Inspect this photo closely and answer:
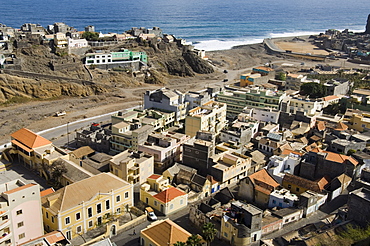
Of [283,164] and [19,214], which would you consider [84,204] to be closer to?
[19,214]

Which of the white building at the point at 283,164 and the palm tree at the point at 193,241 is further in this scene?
the white building at the point at 283,164

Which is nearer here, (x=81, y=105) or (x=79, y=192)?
(x=79, y=192)

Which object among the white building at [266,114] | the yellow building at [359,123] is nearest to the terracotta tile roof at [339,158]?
the yellow building at [359,123]

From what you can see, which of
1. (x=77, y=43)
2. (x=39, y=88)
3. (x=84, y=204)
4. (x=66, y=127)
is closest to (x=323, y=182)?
(x=84, y=204)

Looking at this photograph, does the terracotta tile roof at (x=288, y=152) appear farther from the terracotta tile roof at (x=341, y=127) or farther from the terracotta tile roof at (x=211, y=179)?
the terracotta tile roof at (x=341, y=127)

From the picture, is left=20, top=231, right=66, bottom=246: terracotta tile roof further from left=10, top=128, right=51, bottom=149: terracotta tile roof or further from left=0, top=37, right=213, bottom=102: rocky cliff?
left=0, top=37, right=213, bottom=102: rocky cliff

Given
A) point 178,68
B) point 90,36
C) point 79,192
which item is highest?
point 90,36

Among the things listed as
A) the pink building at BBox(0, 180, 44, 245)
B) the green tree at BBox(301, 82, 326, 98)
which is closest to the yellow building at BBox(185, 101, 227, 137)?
the green tree at BBox(301, 82, 326, 98)
